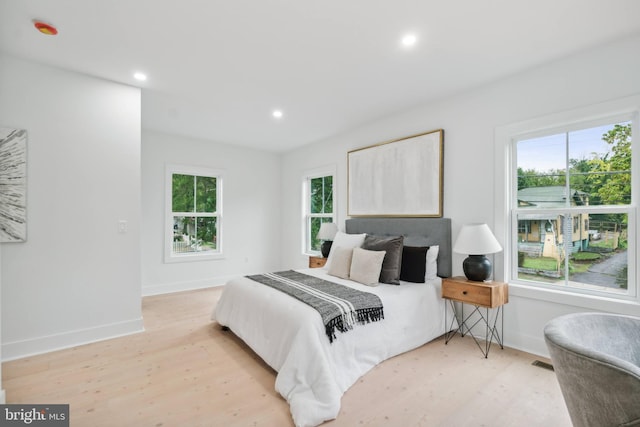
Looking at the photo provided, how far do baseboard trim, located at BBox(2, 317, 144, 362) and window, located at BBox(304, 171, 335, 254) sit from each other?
310 centimetres

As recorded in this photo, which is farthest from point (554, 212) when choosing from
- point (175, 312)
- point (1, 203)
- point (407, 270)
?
point (1, 203)

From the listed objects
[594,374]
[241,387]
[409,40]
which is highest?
[409,40]

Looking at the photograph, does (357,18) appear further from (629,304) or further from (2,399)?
(2,399)

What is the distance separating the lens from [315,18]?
6.95 ft

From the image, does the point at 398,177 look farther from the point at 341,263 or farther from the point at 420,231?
the point at 341,263

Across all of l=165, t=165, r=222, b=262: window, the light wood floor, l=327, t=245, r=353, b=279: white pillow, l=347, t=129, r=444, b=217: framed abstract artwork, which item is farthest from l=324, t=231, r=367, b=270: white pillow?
l=165, t=165, r=222, b=262: window

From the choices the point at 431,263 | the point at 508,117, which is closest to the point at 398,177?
the point at 431,263

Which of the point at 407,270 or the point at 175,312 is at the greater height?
the point at 407,270

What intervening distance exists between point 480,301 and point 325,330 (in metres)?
1.47

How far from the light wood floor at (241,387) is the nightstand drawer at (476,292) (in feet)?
1.56

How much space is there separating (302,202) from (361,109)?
2.43 metres

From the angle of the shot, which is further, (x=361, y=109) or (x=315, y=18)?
(x=361, y=109)

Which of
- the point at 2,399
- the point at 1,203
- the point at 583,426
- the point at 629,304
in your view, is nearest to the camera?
the point at 583,426

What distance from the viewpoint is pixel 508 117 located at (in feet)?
9.69
